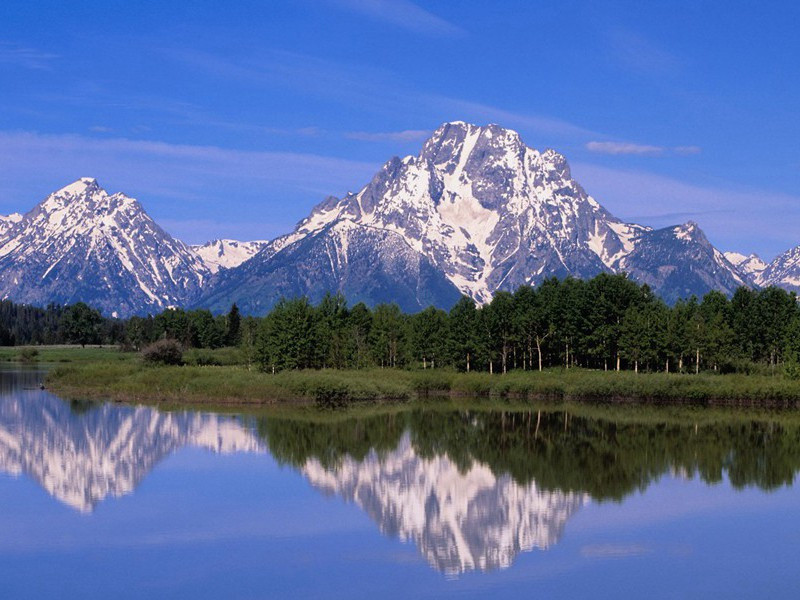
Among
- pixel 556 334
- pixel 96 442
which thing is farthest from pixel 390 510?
pixel 556 334

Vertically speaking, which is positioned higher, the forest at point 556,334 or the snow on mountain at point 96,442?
the forest at point 556,334

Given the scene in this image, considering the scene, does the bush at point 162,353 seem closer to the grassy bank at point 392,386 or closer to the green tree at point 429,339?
the grassy bank at point 392,386

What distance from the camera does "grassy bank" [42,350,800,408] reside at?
96250mm

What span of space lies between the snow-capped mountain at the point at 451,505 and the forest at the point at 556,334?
186 feet

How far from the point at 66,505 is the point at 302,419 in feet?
117

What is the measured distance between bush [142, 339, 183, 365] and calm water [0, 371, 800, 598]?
51126mm

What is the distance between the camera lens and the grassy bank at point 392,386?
96.2m

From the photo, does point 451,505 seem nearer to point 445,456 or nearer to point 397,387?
point 445,456

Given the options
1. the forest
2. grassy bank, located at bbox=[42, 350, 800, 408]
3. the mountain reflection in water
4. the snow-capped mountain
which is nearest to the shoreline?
grassy bank, located at bbox=[42, 350, 800, 408]

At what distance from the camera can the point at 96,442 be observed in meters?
66.1

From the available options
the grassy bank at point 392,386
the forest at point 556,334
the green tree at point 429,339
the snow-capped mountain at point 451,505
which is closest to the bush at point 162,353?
the forest at point 556,334

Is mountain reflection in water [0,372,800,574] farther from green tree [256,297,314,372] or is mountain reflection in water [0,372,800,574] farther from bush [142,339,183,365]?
bush [142,339,183,365]

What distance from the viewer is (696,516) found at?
45.2m

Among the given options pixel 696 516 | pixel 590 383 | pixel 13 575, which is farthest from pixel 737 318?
pixel 13 575
